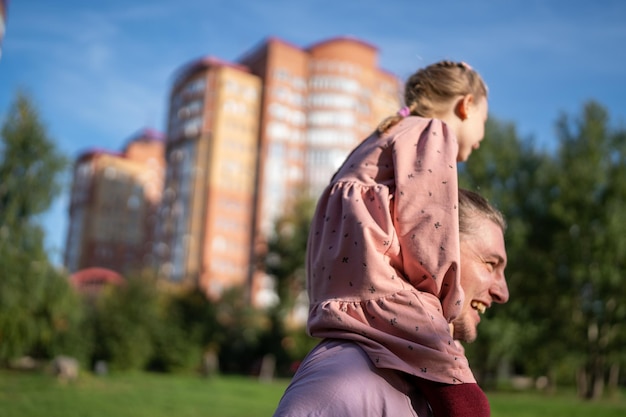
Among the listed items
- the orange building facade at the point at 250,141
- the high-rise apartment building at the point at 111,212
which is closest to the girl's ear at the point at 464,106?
the orange building facade at the point at 250,141

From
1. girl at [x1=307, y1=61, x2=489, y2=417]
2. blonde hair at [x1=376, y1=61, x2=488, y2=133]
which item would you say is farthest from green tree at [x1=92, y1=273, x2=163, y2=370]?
girl at [x1=307, y1=61, x2=489, y2=417]

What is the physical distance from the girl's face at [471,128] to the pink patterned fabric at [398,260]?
0.28m

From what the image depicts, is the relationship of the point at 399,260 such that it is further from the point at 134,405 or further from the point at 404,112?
the point at 134,405

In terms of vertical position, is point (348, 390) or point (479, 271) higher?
point (479, 271)

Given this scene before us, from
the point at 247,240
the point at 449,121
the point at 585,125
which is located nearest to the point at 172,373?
the point at 585,125

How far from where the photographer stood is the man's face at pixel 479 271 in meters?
1.94

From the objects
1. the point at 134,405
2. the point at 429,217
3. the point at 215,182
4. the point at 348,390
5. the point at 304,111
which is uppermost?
the point at 304,111

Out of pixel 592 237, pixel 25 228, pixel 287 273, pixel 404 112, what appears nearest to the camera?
pixel 404 112

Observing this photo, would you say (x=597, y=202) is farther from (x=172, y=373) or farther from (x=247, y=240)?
(x=247, y=240)

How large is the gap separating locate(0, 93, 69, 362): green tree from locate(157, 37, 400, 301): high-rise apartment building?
5602 cm

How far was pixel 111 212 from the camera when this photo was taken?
4031 inches

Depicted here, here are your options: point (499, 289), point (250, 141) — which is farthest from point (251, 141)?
point (499, 289)

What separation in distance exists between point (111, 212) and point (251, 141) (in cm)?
3533

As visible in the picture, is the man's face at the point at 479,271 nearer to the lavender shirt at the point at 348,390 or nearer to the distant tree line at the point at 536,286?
the lavender shirt at the point at 348,390
